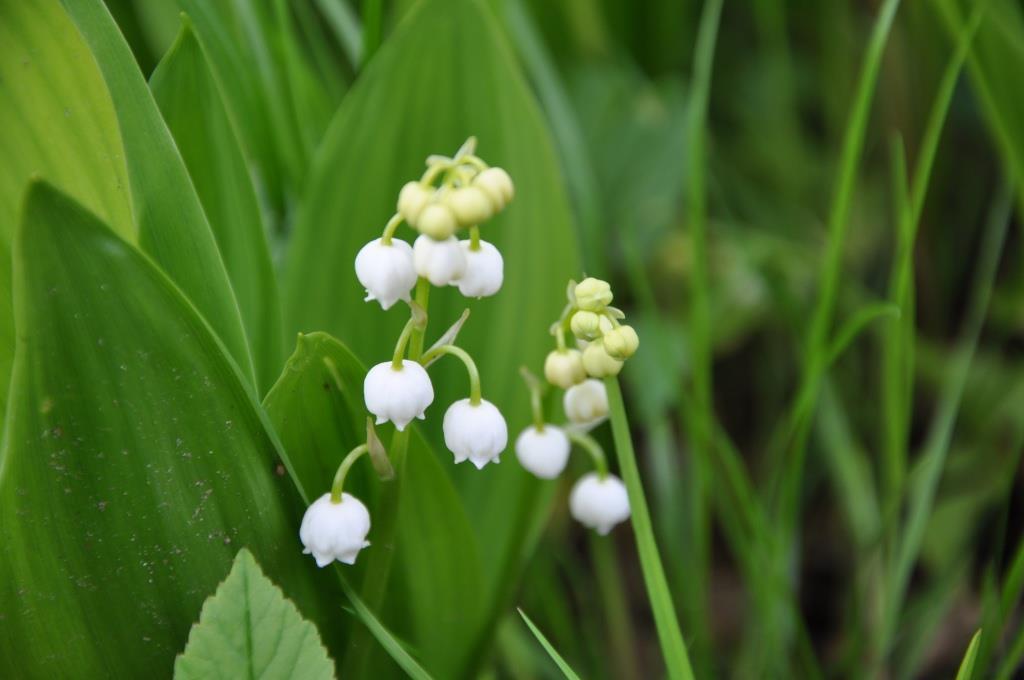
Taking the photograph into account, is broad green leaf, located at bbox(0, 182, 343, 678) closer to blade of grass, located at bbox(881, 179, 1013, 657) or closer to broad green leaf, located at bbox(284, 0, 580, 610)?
broad green leaf, located at bbox(284, 0, 580, 610)

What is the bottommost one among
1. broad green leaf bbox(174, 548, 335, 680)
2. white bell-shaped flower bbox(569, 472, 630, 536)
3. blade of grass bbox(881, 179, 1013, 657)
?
blade of grass bbox(881, 179, 1013, 657)

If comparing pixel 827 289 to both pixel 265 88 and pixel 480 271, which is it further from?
pixel 265 88

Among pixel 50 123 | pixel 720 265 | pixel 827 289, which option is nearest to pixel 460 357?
pixel 50 123

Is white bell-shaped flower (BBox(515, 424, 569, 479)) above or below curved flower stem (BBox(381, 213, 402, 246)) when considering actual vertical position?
below

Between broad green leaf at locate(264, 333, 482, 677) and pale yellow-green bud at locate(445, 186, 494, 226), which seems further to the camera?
broad green leaf at locate(264, 333, 482, 677)

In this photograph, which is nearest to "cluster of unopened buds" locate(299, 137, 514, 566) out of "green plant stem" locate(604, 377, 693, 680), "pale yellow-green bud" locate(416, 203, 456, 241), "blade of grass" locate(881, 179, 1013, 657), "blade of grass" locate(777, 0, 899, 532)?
"pale yellow-green bud" locate(416, 203, 456, 241)

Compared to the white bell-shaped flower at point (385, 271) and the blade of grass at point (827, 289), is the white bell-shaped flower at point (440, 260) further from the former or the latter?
the blade of grass at point (827, 289)
